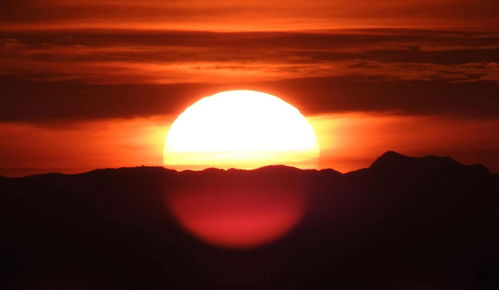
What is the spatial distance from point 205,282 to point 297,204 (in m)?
22.3

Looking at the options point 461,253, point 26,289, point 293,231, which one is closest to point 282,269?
point 293,231

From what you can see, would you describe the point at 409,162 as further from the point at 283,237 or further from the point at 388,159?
the point at 283,237

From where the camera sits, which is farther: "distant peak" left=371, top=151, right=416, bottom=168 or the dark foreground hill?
"distant peak" left=371, top=151, right=416, bottom=168

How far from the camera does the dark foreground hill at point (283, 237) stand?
160000 mm

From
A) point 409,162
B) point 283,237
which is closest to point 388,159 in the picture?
point 409,162

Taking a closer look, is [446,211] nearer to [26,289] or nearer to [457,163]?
[457,163]

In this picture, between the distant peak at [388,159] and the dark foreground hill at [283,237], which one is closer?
the dark foreground hill at [283,237]

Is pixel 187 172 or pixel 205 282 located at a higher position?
pixel 187 172

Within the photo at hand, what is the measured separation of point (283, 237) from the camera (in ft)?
573

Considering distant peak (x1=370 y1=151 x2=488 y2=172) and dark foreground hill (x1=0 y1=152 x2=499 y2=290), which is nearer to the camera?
dark foreground hill (x1=0 y1=152 x2=499 y2=290)

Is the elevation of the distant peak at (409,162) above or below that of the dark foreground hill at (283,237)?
above

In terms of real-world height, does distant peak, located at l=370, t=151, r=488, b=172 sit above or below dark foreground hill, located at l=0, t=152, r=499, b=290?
above

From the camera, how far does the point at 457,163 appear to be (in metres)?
186

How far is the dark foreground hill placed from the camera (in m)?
160
